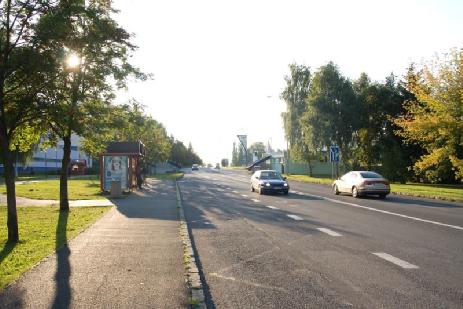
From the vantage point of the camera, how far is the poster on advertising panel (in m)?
31.4

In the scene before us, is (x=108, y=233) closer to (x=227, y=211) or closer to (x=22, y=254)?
(x=22, y=254)

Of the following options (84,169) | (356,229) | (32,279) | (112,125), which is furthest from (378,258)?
(84,169)

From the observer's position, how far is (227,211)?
19891mm

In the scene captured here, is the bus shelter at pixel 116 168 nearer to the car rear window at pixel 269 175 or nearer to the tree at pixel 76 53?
the car rear window at pixel 269 175

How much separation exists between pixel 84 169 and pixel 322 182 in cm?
4674

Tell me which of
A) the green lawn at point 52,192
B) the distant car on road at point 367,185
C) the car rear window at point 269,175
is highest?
the car rear window at point 269,175

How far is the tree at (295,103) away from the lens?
63875 millimetres

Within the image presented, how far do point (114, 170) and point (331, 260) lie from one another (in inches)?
937

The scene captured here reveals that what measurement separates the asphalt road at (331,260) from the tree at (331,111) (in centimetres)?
3541

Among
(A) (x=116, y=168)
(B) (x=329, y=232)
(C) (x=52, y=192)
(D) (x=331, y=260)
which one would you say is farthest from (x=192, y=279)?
(C) (x=52, y=192)

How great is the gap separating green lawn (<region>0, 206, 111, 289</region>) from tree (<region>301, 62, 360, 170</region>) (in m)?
35.2

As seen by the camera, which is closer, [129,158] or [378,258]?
[378,258]

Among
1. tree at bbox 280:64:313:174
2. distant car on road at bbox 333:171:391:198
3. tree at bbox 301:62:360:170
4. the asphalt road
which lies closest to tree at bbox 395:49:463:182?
distant car on road at bbox 333:171:391:198

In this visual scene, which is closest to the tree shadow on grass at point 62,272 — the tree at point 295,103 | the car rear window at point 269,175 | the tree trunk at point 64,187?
the tree trunk at point 64,187
